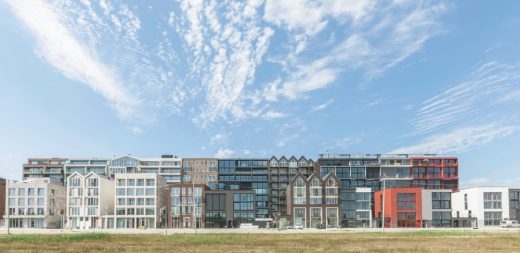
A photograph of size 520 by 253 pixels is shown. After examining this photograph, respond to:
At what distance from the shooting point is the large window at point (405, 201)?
159 m

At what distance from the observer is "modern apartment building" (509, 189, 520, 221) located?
163 meters

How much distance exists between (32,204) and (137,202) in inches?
1185

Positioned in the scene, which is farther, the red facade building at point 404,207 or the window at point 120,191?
the red facade building at point 404,207

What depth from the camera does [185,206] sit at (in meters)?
157

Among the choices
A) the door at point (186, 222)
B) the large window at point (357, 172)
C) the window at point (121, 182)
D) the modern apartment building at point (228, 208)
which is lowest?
the door at point (186, 222)

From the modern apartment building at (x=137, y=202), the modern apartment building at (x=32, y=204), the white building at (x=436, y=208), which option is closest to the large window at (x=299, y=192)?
the white building at (x=436, y=208)

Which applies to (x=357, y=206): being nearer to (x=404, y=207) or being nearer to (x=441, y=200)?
(x=404, y=207)

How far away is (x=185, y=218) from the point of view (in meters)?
156

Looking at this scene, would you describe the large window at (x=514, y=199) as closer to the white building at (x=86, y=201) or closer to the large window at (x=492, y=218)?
the large window at (x=492, y=218)

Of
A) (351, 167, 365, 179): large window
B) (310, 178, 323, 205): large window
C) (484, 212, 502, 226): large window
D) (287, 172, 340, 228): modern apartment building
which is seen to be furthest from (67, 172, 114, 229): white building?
(484, 212, 502, 226): large window

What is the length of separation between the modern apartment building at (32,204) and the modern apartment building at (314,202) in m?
68.5

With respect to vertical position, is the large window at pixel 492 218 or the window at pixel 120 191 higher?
the window at pixel 120 191

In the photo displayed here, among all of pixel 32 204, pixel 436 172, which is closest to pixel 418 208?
pixel 436 172

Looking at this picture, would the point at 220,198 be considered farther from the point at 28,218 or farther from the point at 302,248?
the point at 302,248
